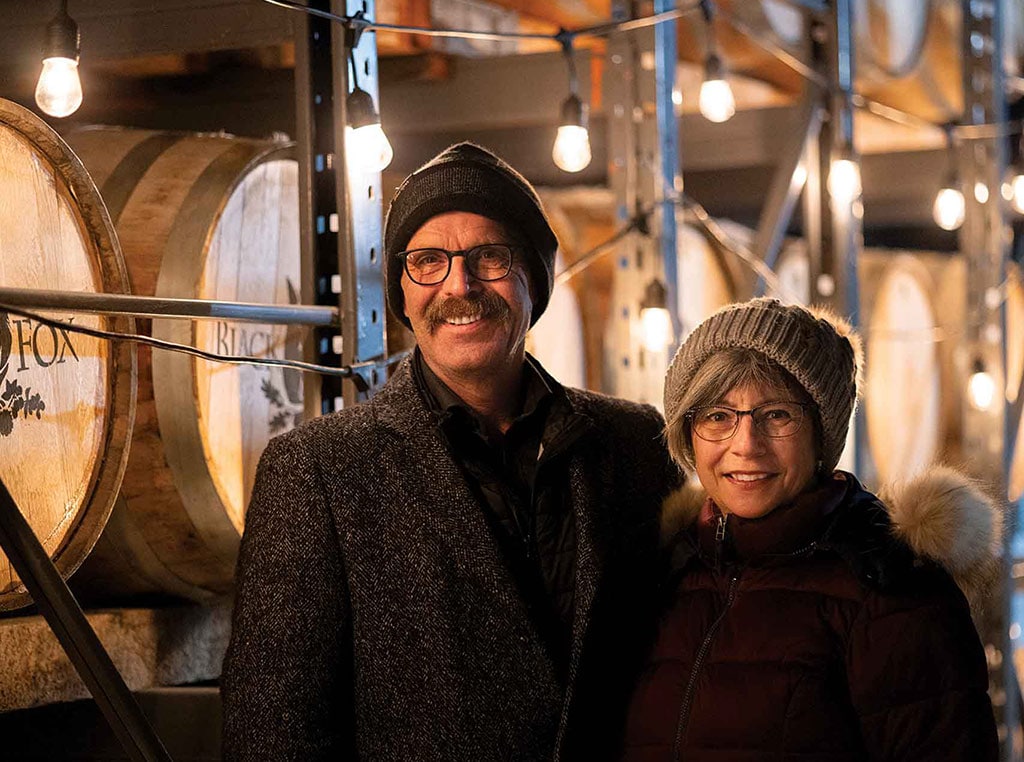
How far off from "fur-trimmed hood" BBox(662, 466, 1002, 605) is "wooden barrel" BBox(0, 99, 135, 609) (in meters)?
1.34

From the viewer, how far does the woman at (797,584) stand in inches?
77.0

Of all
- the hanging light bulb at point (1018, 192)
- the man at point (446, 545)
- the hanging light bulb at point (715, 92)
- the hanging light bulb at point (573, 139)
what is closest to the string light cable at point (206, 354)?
the man at point (446, 545)

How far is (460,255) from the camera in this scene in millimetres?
2371

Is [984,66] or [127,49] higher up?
[984,66]

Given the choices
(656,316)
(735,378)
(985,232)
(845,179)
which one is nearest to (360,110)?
(735,378)

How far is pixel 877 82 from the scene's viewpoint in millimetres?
6527

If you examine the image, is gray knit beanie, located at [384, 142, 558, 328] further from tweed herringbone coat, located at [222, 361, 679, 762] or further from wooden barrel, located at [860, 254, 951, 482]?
wooden barrel, located at [860, 254, 951, 482]

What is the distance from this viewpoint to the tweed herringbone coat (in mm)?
2178

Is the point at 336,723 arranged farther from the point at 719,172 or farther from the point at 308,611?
the point at 719,172

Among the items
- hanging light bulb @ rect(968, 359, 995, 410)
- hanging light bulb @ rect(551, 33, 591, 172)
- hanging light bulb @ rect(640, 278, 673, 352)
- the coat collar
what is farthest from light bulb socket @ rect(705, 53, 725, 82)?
hanging light bulb @ rect(968, 359, 995, 410)

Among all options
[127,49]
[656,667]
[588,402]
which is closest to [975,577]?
[656,667]

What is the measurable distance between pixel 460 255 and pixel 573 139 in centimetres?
174

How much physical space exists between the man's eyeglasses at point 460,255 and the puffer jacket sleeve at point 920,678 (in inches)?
32.3

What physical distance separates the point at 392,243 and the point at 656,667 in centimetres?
83
